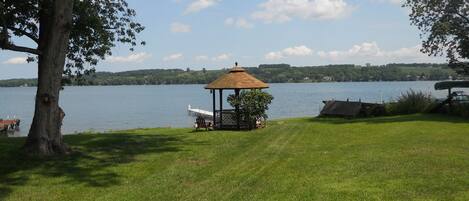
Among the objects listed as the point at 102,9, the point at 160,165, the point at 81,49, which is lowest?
the point at 160,165

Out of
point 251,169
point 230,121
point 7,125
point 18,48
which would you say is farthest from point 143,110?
point 251,169

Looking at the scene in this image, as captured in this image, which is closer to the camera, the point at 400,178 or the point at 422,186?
the point at 422,186

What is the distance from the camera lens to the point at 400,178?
34.7 ft

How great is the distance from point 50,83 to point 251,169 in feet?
20.6

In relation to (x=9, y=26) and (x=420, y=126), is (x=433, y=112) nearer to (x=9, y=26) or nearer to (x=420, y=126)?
(x=420, y=126)

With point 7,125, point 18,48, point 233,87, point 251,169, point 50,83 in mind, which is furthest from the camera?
point 7,125

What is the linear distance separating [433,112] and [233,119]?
477 inches

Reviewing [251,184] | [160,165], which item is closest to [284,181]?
[251,184]

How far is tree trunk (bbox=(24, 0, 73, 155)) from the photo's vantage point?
14359mm

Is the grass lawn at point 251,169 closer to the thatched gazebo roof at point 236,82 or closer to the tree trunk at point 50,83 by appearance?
the tree trunk at point 50,83

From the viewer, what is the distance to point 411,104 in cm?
3031

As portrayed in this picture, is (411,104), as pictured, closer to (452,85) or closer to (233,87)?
(452,85)

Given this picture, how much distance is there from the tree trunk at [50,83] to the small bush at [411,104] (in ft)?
70.4

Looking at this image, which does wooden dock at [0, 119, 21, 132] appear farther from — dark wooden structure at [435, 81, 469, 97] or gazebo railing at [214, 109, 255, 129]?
dark wooden structure at [435, 81, 469, 97]
